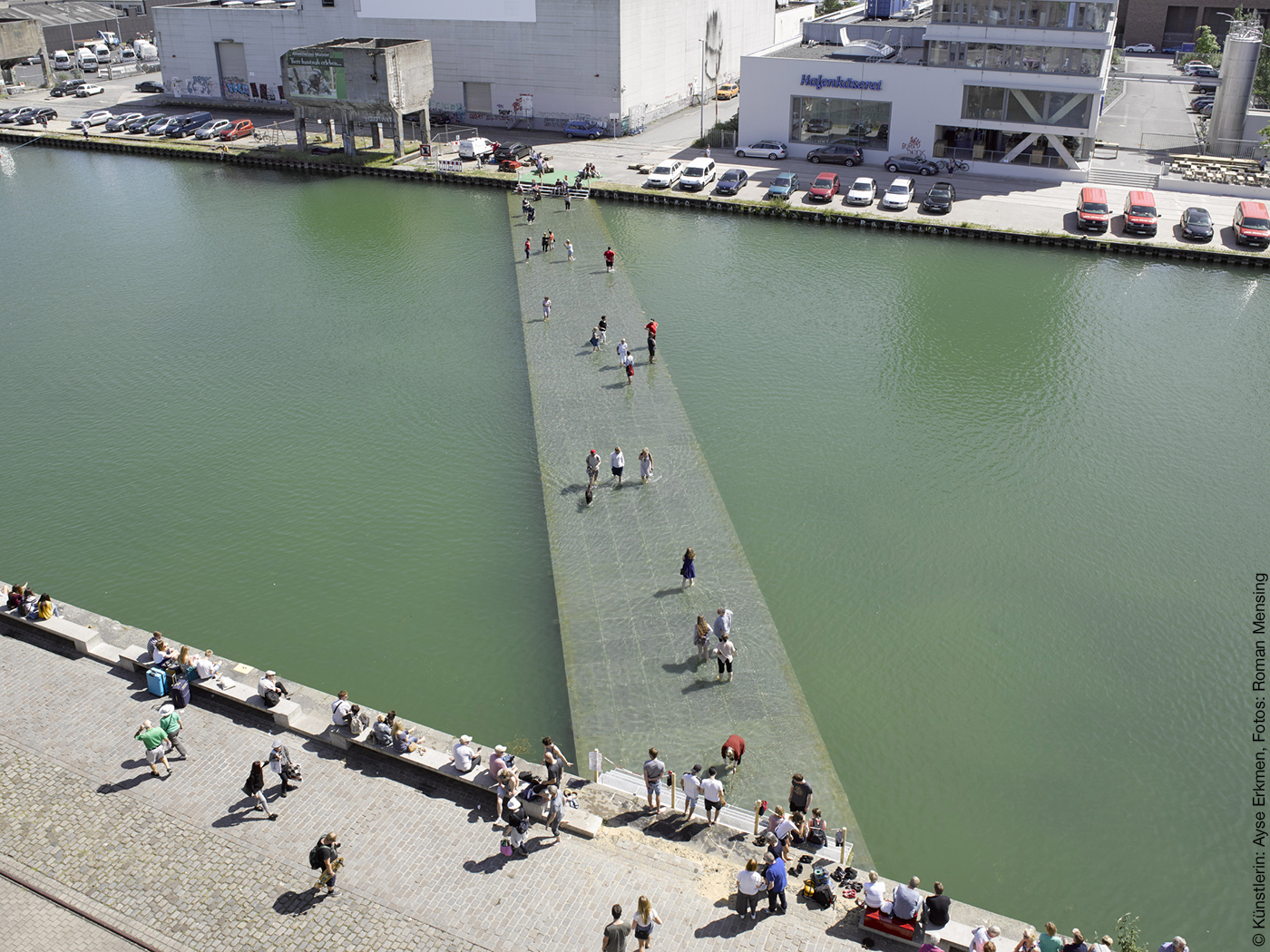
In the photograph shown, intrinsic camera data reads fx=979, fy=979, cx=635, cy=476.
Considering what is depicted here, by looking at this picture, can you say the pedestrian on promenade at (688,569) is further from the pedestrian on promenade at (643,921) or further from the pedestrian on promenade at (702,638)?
the pedestrian on promenade at (643,921)

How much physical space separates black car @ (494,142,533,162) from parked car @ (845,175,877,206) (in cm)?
2169

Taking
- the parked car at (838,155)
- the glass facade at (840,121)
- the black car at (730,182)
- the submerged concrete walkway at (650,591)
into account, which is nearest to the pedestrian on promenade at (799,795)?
the submerged concrete walkway at (650,591)

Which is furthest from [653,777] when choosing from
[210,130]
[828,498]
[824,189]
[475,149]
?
[210,130]

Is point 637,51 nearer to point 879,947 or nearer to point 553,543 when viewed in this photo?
point 553,543

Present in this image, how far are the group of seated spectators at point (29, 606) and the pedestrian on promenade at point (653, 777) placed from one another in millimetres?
14445

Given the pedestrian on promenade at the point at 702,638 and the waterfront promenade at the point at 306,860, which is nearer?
the waterfront promenade at the point at 306,860

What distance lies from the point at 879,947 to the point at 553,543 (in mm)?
13280

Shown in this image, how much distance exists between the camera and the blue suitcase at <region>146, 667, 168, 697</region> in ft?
66.2

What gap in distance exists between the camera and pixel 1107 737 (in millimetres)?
20219

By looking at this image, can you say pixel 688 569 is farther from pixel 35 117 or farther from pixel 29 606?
pixel 35 117

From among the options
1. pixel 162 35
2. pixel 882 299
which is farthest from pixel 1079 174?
pixel 162 35

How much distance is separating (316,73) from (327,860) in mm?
59595

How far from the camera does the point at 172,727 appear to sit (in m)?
18.5

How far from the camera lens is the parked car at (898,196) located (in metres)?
52.3
